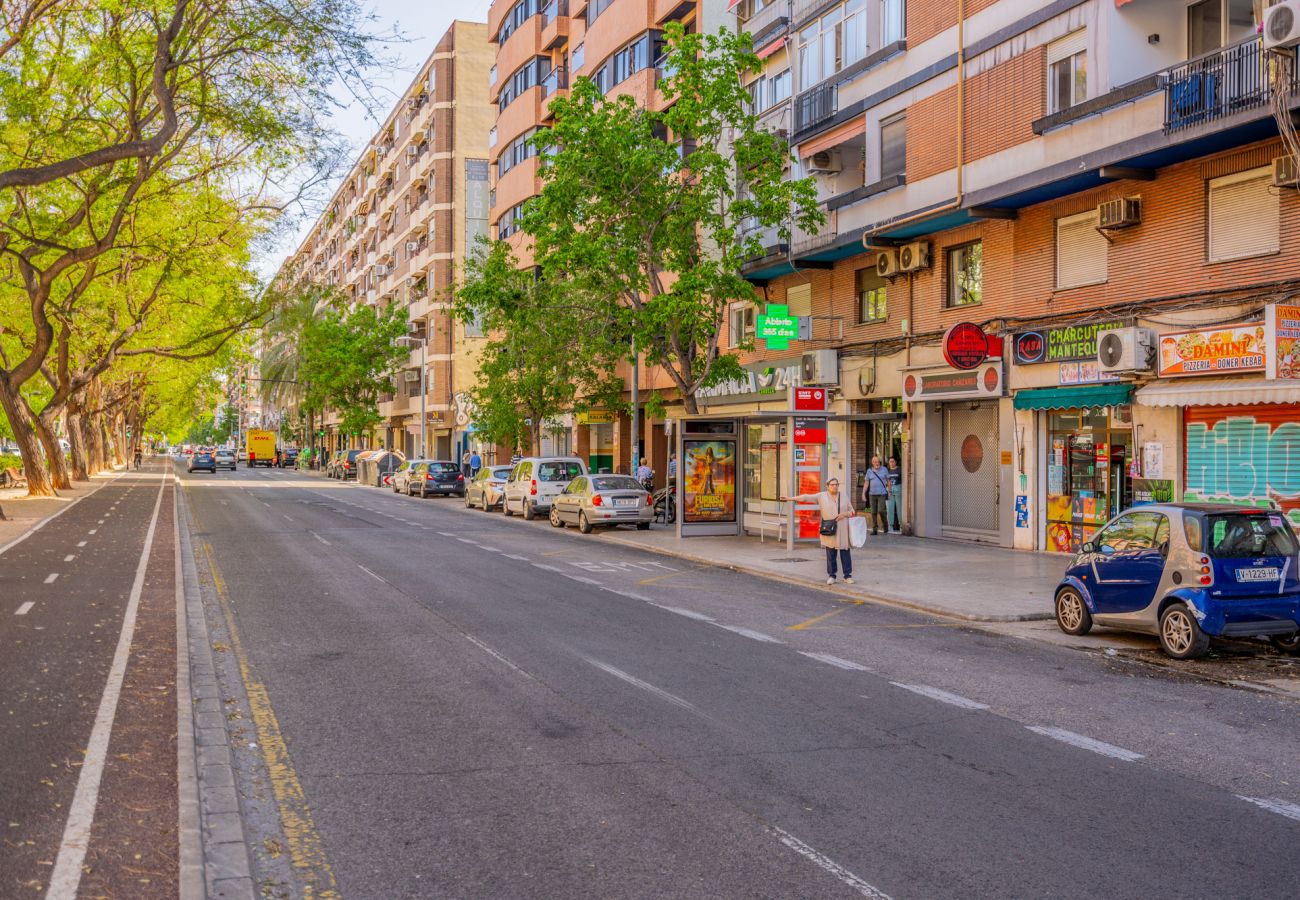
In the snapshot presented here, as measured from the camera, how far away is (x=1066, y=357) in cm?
1994

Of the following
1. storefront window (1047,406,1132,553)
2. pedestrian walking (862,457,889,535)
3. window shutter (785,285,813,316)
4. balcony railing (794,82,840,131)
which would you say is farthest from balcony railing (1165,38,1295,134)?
window shutter (785,285,813,316)

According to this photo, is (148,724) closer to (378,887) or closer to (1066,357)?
(378,887)

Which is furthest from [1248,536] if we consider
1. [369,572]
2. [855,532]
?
[369,572]

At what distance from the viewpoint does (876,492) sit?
81.6ft

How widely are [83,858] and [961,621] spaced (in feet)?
34.7

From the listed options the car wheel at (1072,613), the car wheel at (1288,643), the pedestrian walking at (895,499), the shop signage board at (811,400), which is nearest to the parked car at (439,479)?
the pedestrian walking at (895,499)

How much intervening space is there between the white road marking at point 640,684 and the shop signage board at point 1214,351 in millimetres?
11213

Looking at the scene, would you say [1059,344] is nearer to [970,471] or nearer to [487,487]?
[970,471]

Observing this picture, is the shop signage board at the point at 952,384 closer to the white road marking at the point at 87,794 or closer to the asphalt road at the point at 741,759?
the asphalt road at the point at 741,759

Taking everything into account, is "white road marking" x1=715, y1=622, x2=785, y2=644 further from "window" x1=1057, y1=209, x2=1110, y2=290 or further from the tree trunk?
the tree trunk

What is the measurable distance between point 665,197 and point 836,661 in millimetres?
16950

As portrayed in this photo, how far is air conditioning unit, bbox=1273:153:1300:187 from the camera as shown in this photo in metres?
15.4

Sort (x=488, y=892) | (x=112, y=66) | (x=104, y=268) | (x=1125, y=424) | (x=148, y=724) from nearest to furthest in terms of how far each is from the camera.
A: (x=488, y=892) → (x=148, y=724) → (x=1125, y=424) → (x=112, y=66) → (x=104, y=268)

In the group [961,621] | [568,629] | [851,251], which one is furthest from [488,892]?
[851,251]
